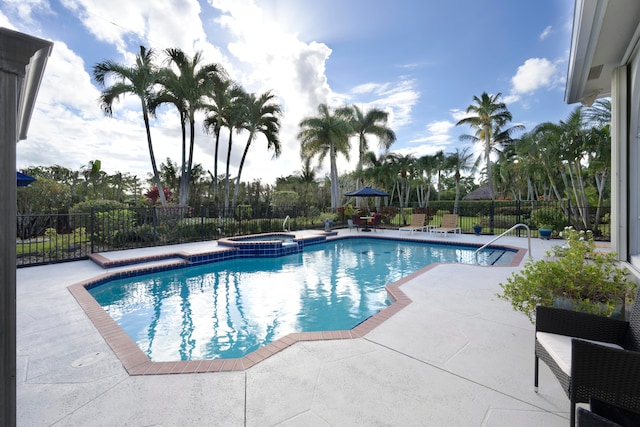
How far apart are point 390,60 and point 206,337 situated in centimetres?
1254

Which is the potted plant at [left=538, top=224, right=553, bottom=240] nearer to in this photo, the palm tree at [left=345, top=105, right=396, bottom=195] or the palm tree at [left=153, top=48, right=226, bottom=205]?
the palm tree at [left=345, top=105, right=396, bottom=195]

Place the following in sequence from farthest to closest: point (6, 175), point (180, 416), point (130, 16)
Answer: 1. point (130, 16)
2. point (180, 416)
3. point (6, 175)

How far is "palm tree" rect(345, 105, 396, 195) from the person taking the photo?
73.6 ft

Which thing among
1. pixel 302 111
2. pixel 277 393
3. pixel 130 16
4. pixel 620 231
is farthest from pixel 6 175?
pixel 302 111

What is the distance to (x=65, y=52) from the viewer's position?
32.3 feet

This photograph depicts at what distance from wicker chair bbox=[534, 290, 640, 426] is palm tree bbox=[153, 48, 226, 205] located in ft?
52.2

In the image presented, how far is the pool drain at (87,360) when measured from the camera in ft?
9.15

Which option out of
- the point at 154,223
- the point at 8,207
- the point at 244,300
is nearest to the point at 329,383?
the point at 8,207

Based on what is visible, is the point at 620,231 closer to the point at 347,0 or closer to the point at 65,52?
the point at 347,0

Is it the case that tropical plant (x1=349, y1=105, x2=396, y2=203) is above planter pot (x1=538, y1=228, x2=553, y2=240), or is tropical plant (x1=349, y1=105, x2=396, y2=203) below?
above

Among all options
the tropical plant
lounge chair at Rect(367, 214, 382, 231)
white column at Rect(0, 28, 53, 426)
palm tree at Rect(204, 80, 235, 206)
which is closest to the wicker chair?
white column at Rect(0, 28, 53, 426)

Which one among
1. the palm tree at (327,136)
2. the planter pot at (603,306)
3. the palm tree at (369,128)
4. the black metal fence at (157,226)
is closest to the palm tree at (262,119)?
the palm tree at (327,136)

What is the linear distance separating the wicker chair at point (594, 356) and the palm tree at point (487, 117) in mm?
27764

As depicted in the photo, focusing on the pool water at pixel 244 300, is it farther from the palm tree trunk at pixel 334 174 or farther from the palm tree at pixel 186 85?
the palm tree trunk at pixel 334 174
